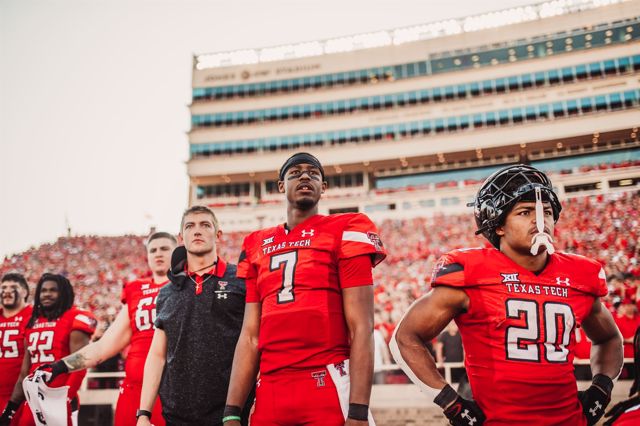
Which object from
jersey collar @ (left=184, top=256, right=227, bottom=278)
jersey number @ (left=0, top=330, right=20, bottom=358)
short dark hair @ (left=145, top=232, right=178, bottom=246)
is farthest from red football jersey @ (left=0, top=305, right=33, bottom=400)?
jersey collar @ (left=184, top=256, right=227, bottom=278)

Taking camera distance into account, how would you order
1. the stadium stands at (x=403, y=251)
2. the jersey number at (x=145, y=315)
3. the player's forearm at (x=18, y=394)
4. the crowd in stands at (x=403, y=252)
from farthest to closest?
the stadium stands at (x=403, y=251) < the crowd in stands at (x=403, y=252) < the player's forearm at (x=18, y=394) < the jersey number at (x=145, y=315)

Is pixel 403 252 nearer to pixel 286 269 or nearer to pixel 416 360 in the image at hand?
pixel 286 269

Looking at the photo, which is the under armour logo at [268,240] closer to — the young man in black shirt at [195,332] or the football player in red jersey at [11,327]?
the young man in black shirt at [195,332]

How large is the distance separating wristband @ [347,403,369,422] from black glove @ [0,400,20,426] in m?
3.65

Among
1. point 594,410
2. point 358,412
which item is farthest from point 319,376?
point 594,410

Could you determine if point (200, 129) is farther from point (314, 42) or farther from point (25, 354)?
point (25, 354)

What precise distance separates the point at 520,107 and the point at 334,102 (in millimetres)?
14239

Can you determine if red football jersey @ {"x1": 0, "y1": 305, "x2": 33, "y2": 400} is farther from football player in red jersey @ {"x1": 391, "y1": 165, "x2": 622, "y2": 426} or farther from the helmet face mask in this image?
the helmet face mask

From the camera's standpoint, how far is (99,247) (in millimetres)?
26969

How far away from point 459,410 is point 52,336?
12.9 feet

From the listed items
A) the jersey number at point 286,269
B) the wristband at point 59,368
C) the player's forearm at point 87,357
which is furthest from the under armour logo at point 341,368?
the wristband at point 59,368

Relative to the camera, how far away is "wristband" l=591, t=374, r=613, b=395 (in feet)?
7.34

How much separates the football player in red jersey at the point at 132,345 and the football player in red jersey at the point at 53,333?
1.78ft

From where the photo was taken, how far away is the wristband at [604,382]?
2238mm
